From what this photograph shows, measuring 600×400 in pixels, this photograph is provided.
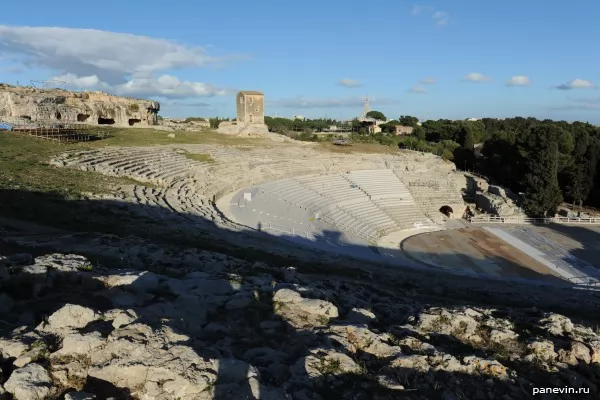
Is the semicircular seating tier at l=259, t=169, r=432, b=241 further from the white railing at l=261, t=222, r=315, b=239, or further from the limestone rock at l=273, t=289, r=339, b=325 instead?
the limestone rock at l=273, t=289, r=339, b=325

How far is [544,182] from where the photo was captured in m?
32.5

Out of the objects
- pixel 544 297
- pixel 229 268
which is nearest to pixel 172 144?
pixel 229 268

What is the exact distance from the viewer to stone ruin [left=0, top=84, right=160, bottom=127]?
33.6 metres

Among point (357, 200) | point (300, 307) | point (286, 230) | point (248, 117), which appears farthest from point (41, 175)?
point (248, 117)

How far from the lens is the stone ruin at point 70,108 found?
33.6m

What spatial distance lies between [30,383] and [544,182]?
35.6 metres

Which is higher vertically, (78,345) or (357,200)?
(78,345)

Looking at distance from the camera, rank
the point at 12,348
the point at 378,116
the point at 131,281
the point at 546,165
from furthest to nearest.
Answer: the point at 378,116 → the point at 546,165 → the point at 131,281 → the point at 12,348

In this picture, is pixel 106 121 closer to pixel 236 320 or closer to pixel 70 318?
pixel 236 320

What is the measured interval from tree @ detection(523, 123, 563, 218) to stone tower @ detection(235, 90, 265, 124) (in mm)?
31346

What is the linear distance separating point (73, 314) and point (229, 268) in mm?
4406

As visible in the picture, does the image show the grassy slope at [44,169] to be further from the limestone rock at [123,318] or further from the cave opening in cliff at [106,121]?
the cave opening in cliff at [106,121]

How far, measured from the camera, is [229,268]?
9.23 meters

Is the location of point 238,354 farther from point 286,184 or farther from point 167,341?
point 286,184
